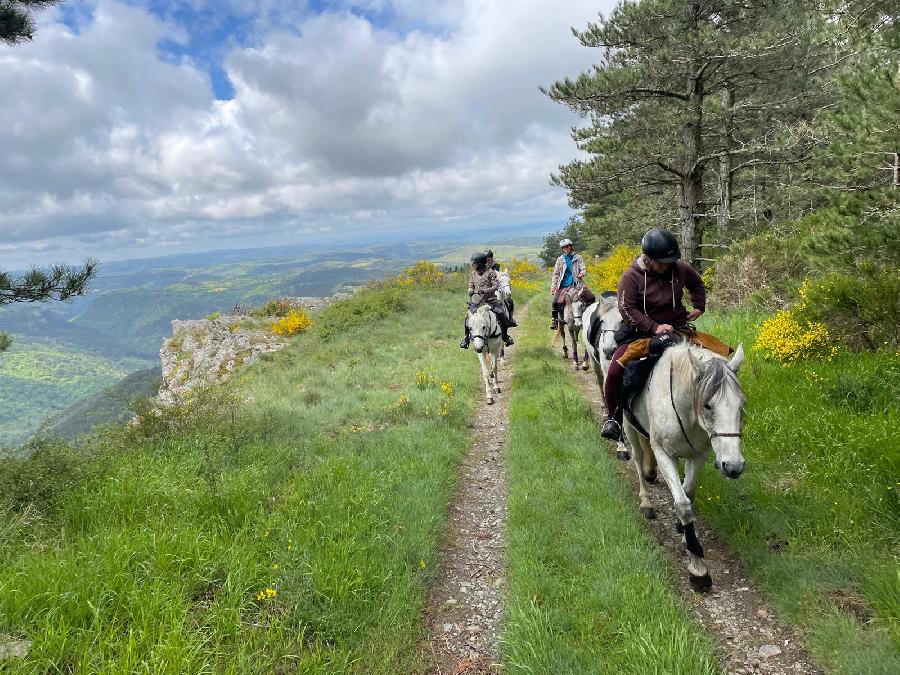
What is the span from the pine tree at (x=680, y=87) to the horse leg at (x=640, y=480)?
10746 mm

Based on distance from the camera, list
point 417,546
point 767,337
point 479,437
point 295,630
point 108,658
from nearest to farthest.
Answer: point 108,658 < point 295,630 < point 417,546 < point 767,337 < point 479,437

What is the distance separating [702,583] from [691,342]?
8.07 ft

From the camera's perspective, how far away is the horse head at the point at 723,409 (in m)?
3.57

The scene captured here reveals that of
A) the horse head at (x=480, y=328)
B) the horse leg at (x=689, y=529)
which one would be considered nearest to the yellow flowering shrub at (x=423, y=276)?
the horse head at (x=480, y=328)

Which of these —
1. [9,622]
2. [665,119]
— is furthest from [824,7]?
[9,622]

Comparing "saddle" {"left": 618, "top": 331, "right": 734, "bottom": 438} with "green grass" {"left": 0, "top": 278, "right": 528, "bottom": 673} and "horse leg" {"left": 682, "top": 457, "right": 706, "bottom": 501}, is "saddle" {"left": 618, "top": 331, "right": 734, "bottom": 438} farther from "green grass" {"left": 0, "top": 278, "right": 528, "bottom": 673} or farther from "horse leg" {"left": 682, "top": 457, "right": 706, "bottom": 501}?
"green grass" {"left": 0, "top": 278, "right": 528, "bottom": 673}

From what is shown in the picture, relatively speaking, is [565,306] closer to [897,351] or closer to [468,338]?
[468,338]

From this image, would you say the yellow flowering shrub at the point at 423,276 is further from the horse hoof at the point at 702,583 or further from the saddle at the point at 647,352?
the horse hoof at the point at 702,583

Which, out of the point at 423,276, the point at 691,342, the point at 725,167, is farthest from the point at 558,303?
the point at 423,276

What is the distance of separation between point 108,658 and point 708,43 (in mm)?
16122

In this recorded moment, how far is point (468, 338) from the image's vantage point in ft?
37.9

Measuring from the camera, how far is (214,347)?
26.6 m

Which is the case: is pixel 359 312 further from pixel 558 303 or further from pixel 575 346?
pixel 575 346

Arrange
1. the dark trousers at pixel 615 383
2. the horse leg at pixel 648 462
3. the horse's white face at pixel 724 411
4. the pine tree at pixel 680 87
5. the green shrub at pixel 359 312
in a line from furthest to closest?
1. the green shrub at pixel 359 312
2. the pine tree at pixel 680 87
3. the horse leg at pixel 648 462
4. the dark trousers at pixel 615 383
5. the horse's white face at pixel 724 411
